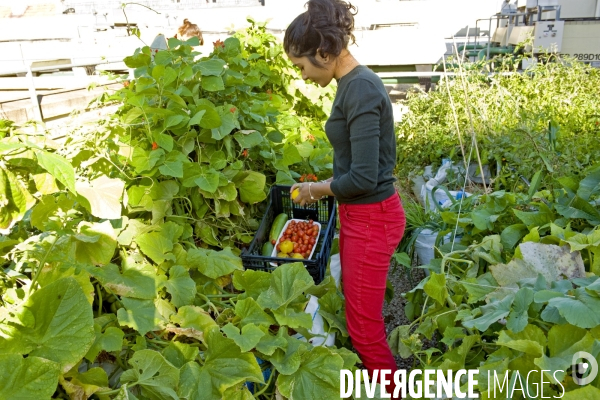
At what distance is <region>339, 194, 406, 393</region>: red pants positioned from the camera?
6.11 feet

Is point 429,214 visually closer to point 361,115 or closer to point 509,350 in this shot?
point 361,115

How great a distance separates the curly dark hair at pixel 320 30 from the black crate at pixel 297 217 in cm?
82

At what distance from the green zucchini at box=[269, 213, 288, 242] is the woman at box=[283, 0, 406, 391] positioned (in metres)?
0.41

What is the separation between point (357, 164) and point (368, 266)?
1.34ft

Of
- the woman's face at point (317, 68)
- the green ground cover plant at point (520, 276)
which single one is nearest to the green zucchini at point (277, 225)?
the green ground cover plant at point (520, 276)

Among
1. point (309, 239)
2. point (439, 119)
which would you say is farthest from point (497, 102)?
point (309, 239)

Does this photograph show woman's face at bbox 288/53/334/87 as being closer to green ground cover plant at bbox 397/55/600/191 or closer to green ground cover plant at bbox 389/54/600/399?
green ground cover plant at bbox 389/54/600/399

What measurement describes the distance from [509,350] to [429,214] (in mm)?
1668

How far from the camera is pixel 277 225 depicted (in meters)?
2.44

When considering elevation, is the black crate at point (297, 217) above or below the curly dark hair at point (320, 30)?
below

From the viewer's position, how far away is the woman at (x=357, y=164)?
1.68 metres

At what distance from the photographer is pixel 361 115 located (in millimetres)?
1655

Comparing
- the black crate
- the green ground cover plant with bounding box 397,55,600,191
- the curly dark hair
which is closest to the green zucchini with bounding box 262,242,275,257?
the black crate

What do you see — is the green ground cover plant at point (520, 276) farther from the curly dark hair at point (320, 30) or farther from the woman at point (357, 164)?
the curly dark hair at point (320, 30)
